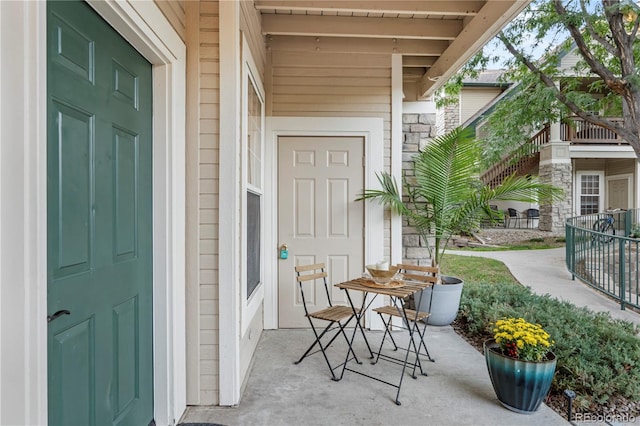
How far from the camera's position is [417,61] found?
3.96 meters

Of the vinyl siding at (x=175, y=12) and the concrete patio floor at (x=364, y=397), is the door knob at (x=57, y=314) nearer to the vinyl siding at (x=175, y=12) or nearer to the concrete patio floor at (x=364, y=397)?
the concrete patio floor at (x=364, y=397)

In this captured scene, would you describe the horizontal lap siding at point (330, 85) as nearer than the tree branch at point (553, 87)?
Yes

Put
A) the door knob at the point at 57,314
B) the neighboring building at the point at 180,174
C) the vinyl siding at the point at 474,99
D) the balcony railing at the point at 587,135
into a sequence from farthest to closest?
the vinyl siding at the point at 474,99, the balcony railing at the point at 587,135, the door knob at the point at 57,314, the neighboring building at the point at 180,174

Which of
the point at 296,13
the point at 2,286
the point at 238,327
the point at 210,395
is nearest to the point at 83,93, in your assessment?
the point at 2,286

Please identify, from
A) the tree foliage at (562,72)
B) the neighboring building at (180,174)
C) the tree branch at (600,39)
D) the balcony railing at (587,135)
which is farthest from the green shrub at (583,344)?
the balcony railing at (587,135)

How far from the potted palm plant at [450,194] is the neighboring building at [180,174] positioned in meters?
0.27

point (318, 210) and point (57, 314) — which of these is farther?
point (318, 210)

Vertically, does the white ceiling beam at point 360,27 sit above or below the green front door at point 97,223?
above

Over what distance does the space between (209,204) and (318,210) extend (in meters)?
1.70

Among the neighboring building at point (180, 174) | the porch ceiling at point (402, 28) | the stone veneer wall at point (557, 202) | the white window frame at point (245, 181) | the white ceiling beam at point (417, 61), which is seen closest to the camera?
the neighboring building at point (180, 174)

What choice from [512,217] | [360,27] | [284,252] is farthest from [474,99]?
[284,252]

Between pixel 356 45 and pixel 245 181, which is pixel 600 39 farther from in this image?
pixel 245 181

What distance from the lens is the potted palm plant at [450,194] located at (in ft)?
11.7

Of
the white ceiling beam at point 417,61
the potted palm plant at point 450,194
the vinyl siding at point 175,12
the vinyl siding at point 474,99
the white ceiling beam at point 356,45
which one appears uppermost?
the vinyl siding at point 474,99
